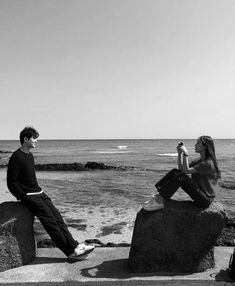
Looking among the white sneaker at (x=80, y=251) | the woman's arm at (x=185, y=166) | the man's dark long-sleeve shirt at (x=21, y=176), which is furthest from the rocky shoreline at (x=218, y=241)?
the woman's arm at (x=185, y=166)

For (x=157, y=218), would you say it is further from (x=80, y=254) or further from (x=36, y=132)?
(x=36, y=132)

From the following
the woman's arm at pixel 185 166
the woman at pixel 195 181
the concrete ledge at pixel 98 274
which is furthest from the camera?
the woman's arm at pixel 185 166

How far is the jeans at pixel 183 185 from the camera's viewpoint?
5273mm

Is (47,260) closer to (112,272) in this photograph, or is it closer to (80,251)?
(80,251)

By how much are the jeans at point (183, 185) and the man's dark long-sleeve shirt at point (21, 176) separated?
7.26ft

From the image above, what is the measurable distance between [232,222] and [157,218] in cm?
602

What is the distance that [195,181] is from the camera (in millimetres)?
5531

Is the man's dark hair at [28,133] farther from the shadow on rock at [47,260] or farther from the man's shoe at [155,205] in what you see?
the man's shoe at [155,205]

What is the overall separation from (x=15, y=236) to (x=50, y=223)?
608 millimetres

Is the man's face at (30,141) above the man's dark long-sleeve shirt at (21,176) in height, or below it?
above

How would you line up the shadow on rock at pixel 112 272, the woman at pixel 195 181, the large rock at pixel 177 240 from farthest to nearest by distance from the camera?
the woman at pixel 195 181
the large rock at pixel 177 240
the shadow on rock at pixel 112 272

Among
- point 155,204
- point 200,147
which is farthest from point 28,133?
point 200,147

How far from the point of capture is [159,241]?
523 centimetres

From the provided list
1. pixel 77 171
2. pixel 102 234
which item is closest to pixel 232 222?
pixel 102 234
